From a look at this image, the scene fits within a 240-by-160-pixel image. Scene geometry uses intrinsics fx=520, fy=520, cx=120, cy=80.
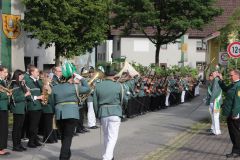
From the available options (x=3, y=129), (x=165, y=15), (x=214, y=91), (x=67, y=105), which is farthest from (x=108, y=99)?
(x=165, y=15)

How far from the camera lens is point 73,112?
9.05m

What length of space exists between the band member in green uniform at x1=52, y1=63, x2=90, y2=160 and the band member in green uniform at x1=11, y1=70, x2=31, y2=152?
6.84 feet

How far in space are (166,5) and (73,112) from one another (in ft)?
96.0

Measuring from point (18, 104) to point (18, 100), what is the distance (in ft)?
0.28

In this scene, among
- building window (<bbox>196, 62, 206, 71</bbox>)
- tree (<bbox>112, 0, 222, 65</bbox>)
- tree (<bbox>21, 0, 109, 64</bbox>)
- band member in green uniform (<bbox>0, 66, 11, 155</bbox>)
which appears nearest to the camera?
band member in green uniform (<bbox>0, 66, 11, 155</bbox>)

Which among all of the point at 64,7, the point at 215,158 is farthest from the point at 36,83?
the point at 64,7

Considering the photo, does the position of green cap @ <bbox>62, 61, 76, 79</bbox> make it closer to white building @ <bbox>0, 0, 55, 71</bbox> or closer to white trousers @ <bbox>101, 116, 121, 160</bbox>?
white trousers @ <bbox>101, 116, 121, 160</bbox>

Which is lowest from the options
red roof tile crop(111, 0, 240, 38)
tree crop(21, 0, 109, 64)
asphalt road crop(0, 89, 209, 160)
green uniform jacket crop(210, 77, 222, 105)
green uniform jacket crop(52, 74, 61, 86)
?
asphalt road crop(0, 89, 209, 160)

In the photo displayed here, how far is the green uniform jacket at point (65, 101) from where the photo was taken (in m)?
9.02

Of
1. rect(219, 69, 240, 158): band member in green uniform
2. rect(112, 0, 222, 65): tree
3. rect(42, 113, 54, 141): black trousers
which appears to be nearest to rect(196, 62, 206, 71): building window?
rect(112, 0, 222, 65): tree

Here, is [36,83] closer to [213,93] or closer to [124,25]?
[213,93]

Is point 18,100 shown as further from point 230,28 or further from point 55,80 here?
point 230,28

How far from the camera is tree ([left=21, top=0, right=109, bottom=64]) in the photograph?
83.0 ft

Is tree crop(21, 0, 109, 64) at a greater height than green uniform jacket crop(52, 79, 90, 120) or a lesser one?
greater
